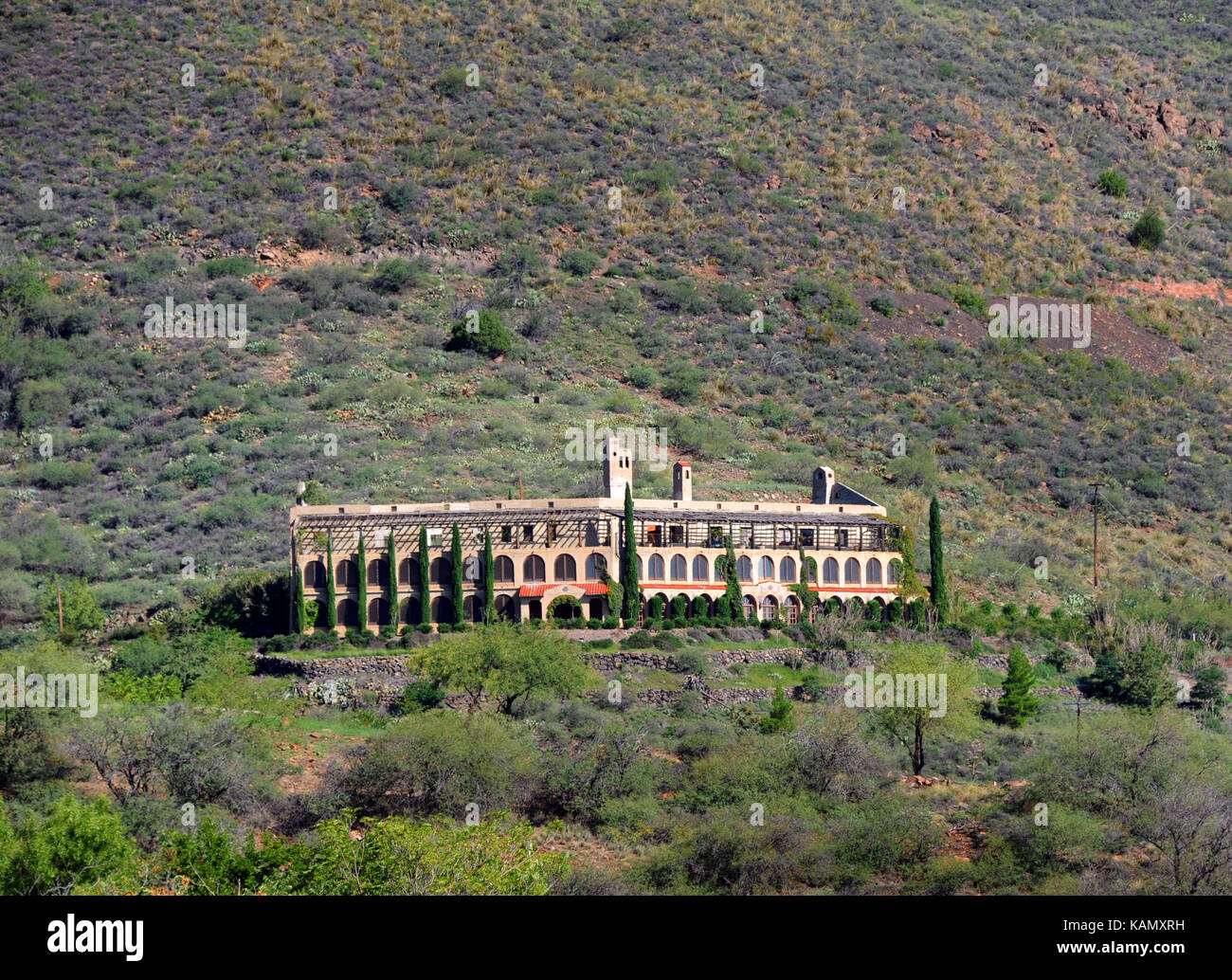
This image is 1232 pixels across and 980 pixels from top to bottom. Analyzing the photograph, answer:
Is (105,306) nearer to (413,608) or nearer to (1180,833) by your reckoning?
(413,608)

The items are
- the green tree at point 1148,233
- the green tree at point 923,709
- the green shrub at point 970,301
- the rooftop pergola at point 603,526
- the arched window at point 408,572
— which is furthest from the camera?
the green tree at point 1148,233

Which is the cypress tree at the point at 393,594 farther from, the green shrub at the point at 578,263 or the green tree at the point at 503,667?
the green shrub at the point at 578,263

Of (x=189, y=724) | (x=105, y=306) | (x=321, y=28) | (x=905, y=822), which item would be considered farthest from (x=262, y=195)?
(x=905, y=822)

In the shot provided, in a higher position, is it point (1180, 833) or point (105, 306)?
point (105, 306)

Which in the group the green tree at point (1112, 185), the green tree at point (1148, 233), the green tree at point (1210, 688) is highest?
the green tree at point (1112, 185)

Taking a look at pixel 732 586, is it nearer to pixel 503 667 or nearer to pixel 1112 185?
pixel 503 667

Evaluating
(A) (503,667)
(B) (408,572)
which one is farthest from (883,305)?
(A) (503,667)

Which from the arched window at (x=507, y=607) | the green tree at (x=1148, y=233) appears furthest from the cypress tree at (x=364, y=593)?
the green tree at (x=1148, y=233)
